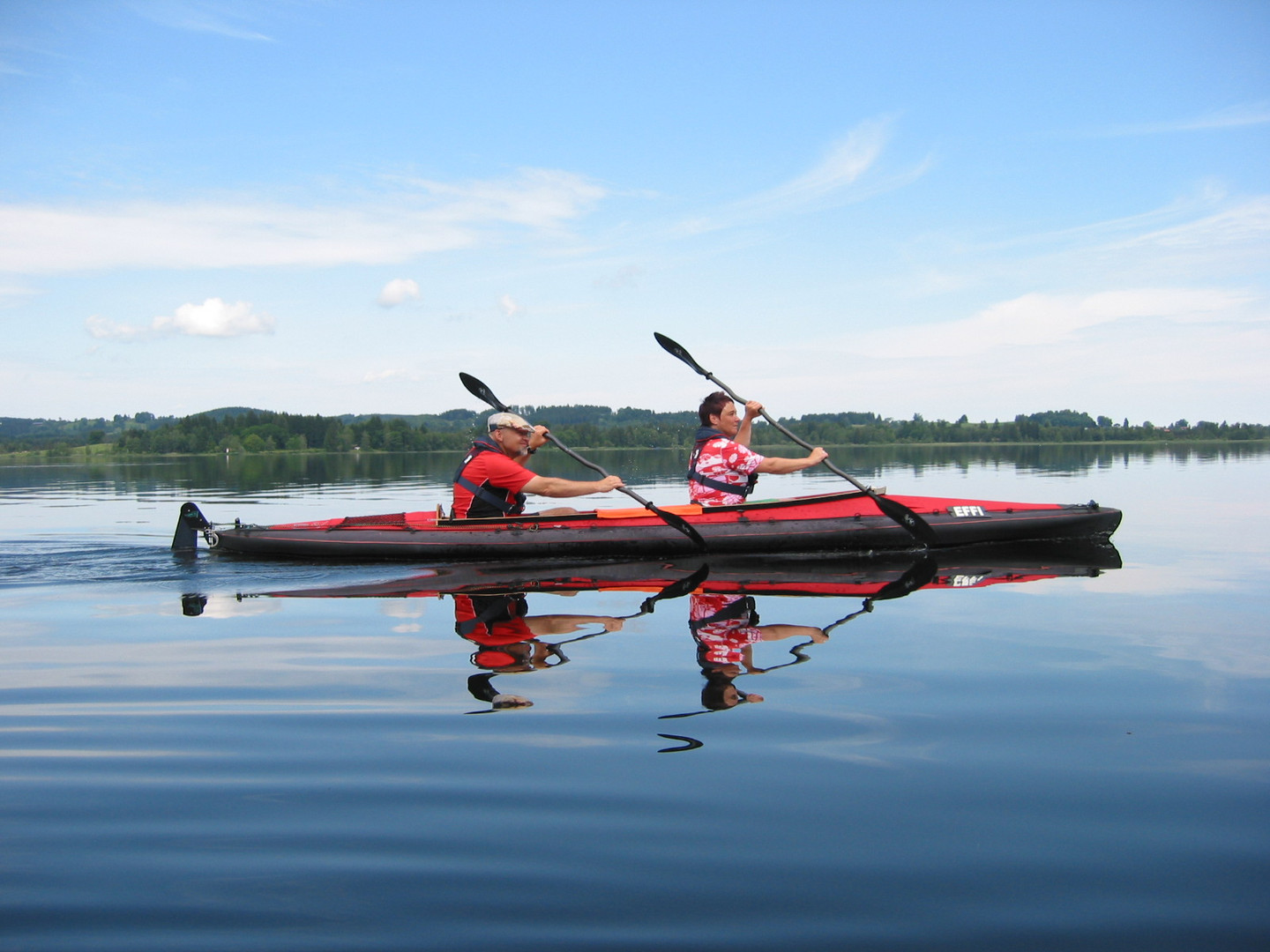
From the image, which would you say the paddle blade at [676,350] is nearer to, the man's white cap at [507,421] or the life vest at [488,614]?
the man's white cap at [507,421]

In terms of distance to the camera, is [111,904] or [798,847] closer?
[111,904]

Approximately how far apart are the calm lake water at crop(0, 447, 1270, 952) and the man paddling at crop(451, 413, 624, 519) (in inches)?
87.7

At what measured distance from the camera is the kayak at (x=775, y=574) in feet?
29.5

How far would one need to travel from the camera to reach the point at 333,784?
3744 millimetres

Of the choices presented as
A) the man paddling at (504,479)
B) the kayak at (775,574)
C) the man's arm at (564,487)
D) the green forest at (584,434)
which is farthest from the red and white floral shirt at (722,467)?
the green forest at (584,434)

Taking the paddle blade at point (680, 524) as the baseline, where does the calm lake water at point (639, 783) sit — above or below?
below

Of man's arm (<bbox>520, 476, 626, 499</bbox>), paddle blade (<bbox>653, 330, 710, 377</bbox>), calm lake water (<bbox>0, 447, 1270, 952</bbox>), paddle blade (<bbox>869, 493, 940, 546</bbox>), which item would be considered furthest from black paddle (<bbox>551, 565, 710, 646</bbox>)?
paddle blade (<bbox>653, 330, 710, 377</bbox>)

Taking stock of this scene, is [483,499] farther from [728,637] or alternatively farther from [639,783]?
[639,783]

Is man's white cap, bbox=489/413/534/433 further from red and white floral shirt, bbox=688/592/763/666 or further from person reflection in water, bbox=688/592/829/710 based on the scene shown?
red and white floral shirt, bbox=688/592/763/666

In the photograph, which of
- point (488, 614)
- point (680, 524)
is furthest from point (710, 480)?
point (488, 614)

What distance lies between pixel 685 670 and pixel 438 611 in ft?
9.70

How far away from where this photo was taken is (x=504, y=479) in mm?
10430

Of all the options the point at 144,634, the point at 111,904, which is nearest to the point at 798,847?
the point at 111,904

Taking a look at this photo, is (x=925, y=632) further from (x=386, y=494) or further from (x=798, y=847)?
(x=386, y=494)
